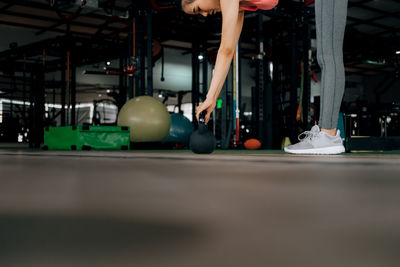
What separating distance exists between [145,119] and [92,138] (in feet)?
2.08

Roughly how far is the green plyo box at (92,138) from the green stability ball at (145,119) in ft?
0.60

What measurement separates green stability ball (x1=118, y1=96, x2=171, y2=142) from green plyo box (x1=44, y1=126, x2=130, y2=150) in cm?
18

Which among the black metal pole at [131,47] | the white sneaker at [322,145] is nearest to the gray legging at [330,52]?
the white sneaker at [322,145]

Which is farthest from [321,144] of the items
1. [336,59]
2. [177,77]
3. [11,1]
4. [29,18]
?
[177,77]

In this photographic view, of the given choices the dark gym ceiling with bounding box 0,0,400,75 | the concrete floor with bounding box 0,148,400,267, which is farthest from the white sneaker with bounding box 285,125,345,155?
the dark gym ceiling with bounding box 0,0,400,75

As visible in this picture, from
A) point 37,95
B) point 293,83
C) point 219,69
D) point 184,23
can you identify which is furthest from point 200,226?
point 184,23

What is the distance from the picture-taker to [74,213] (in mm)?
610

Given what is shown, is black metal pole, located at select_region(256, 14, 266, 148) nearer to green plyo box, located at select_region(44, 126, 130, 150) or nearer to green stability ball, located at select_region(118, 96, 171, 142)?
green stability ball, located at select_region(118, 96, 171, 142)

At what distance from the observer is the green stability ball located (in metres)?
4.35

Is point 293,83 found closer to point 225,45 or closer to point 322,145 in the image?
point 322,145

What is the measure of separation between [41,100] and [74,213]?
13.9ft

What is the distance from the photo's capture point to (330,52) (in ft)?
Answer: 7.73

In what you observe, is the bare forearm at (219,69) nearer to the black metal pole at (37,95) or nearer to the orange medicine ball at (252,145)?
the orange medicine ball at (252,145)

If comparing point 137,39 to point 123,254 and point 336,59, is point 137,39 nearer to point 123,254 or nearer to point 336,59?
point 336,59
